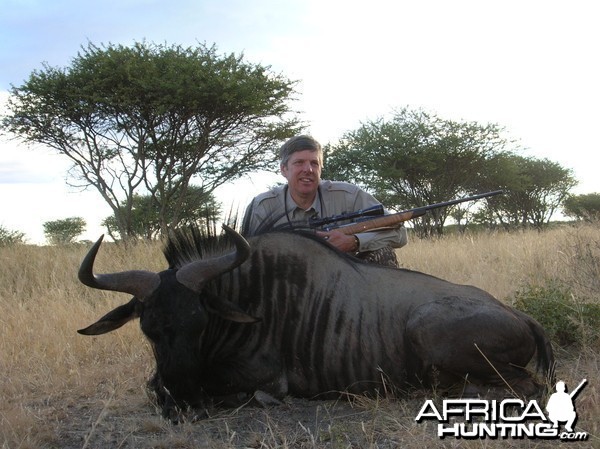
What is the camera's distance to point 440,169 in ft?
63.4

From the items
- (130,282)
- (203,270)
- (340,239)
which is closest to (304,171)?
(340,239)

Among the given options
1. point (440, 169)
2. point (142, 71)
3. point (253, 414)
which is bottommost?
point (253, 414)

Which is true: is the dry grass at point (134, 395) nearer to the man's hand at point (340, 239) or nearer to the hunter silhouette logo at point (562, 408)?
the hunter silhouette logo at point (562, 408)

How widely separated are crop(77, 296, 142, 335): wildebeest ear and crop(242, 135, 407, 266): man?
112 centimetres

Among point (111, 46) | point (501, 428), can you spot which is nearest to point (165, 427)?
point (501, 428)

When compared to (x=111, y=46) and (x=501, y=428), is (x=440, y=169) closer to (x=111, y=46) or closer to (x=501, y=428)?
(x=111, y=46)

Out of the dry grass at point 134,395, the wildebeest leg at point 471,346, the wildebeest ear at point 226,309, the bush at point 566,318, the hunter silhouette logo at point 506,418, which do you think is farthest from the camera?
the bush at point 566,318

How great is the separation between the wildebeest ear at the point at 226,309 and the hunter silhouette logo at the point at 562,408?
1.31 metres

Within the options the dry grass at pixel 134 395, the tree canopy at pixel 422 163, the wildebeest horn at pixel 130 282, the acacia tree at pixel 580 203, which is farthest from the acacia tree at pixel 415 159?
the wildebeest horn at pixel 130 282

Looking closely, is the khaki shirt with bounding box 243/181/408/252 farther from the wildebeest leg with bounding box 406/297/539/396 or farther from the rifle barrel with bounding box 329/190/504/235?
the wildebeest leg with bounding box 406/297/539/396

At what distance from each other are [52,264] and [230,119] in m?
6.79

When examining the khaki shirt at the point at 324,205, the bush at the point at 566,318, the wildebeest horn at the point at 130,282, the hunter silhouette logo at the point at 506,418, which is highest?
the khaki shirt at the point at 324,205

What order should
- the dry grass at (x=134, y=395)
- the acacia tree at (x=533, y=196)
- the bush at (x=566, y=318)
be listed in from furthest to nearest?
the acacia tree at (x=533, y=196) → the bush at (x=566, y=318) → the dry grass at (x=134, y=395)

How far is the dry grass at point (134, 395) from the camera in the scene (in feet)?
8.82
